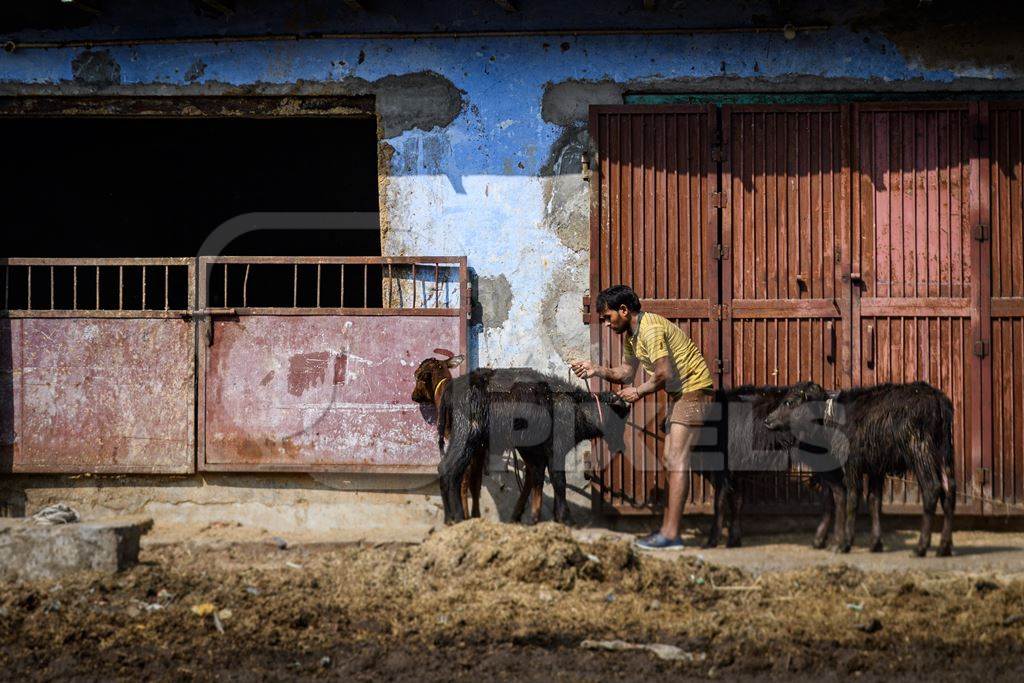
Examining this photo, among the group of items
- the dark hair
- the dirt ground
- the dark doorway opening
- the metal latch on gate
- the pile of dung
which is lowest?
the dirt ground

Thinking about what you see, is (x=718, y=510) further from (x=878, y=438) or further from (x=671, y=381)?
(x=878, y=438)

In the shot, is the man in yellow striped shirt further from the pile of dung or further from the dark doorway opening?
the dark doorway opening

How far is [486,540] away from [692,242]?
112 inches

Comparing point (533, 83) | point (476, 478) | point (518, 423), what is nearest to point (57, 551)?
point (476, 478)

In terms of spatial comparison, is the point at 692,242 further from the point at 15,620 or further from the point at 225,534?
the point at 15,620

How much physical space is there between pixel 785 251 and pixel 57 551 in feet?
17.2

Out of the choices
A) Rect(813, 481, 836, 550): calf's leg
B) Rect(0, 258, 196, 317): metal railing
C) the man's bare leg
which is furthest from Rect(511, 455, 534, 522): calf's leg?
Rect(0, 258, 196, 317): metal railing

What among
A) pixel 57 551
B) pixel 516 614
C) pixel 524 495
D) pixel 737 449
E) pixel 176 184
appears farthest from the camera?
pixel 176 184

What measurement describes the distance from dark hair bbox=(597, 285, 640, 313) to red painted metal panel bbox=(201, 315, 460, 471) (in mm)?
1160

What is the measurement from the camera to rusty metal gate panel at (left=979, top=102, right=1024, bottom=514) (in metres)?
8.15

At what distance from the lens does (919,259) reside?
8195mm

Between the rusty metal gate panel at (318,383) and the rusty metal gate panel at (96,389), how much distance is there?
0.21 metres

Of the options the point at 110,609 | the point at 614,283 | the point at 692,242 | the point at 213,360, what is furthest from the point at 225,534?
the point at 692,242

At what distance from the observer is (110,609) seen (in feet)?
19.2
